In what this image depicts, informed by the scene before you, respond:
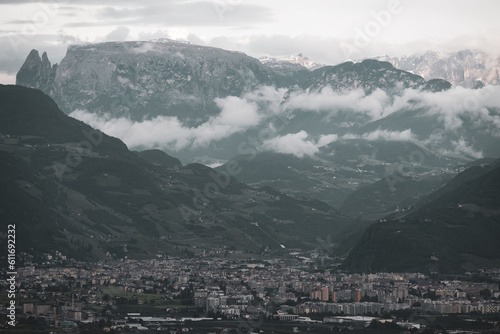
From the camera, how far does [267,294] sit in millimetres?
176250

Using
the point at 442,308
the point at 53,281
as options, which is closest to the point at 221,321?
the point at 442,308

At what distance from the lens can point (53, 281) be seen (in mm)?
183375

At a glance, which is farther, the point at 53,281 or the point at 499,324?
the point at 53,281

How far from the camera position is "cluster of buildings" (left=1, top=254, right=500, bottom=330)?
155750 mm

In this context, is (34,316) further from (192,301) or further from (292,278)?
(292,278)

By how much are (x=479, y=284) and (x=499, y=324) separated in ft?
129

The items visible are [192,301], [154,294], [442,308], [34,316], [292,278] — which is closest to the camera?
[34,316]

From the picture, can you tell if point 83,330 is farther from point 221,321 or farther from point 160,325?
point 221,321

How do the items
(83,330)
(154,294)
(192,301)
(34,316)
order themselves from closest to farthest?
1. (83,330)
2. (34,316)
3. (192,301)
4. (154,294)

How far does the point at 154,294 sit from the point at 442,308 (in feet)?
152

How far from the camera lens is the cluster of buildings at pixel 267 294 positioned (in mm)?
155750

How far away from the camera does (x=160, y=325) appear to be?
14188 centimetres

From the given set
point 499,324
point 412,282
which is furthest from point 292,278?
point 499,324

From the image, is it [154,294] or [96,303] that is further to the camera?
[154,294]
